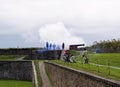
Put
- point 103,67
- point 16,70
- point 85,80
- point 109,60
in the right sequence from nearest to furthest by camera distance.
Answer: point 85,80, point 103,67, point 109,60, point 16,70

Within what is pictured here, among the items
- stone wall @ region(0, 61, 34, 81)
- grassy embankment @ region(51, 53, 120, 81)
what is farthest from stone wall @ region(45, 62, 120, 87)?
stone wall @ region(0, 61, 34, 81)

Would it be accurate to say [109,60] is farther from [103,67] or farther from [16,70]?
[16,70]

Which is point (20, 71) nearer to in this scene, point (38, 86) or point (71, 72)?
point (38, 86)

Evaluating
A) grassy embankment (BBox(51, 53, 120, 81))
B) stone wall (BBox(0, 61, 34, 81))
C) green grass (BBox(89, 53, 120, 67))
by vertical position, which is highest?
green grass (BBox(89, 53, 120, 67))

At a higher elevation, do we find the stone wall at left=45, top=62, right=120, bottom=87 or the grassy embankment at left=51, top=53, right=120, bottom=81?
the grassy embankment at left=51, top=53, right=120, bottom=81

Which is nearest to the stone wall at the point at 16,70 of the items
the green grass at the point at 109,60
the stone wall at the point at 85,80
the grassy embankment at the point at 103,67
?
the green grass at the point at 109,60

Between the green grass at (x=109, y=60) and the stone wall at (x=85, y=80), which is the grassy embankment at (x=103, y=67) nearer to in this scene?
the green grass at (x=109, y=60)

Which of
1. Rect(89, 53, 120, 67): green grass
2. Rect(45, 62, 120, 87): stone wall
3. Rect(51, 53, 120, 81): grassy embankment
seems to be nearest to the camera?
Rect(45, 62, 120, 87): stone wall

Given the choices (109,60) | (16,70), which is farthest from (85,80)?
(16,70)

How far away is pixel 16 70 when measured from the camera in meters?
57.4

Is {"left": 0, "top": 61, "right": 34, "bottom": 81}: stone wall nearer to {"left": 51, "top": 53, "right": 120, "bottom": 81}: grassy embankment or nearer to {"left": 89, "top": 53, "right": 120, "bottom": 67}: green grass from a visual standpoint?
{"left": 89, "top": 53, "right": 120, "bottom": 67}: green grass

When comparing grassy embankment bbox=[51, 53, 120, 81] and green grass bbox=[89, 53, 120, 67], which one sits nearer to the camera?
grassy embankment bbox=[51, 53, 120, 81]

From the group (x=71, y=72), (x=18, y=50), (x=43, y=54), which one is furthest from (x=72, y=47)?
(x=71, y=72)

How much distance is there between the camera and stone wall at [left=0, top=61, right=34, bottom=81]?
56.4 m
